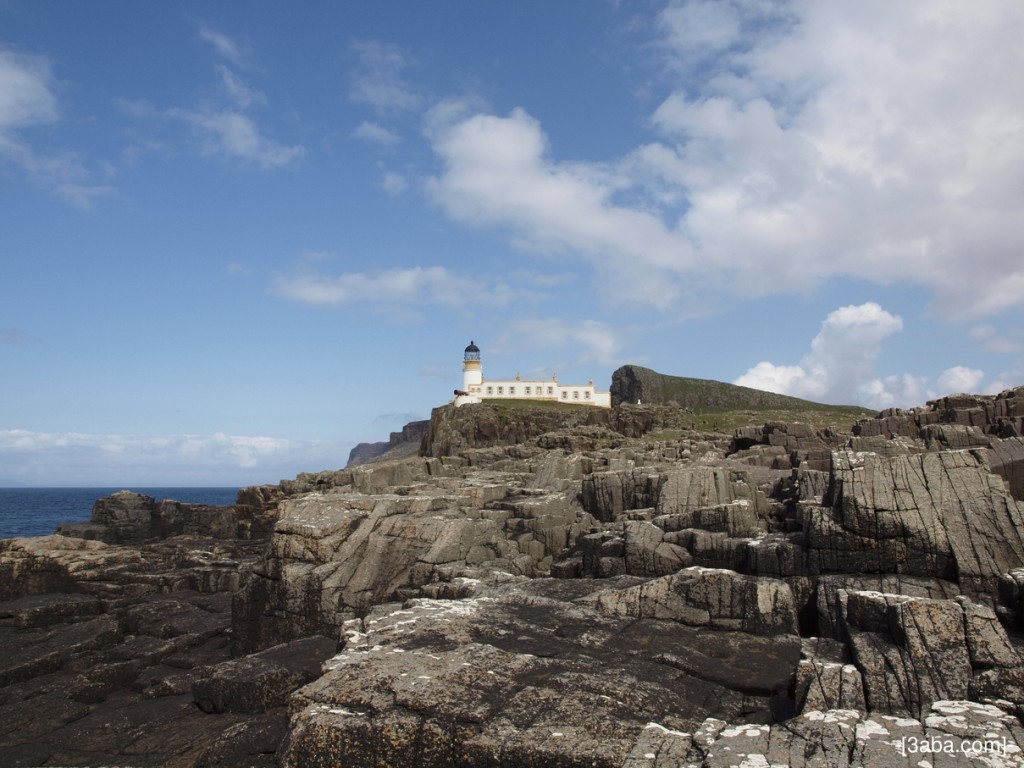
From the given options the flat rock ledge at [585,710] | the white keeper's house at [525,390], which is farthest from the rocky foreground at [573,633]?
the white keeper's house at [525,390]

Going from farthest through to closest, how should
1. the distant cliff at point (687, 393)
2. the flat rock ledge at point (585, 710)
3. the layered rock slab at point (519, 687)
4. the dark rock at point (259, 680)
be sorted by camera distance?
the distant cliff at point (687, 393) → the dark rock at point (259, 680) → the layered rock slab at point (519, 687) → the flat rock ledge at point (585, 710)

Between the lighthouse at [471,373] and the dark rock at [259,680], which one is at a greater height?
the lighthouse at [471,373]

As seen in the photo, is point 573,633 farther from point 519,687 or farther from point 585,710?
point 585,710

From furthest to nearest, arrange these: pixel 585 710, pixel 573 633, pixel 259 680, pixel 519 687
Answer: pixel 259 680, pixel 573 633, pixel 519 687, pixel 585 710

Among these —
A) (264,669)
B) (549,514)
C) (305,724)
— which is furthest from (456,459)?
(305,724)

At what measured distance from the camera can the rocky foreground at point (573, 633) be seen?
9.95 m

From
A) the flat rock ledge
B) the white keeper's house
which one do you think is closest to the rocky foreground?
the flat rock ledge

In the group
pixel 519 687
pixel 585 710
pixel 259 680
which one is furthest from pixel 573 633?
pixel 259 680

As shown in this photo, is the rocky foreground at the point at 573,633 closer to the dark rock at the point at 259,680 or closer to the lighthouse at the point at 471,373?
the dark rock at the point at 259,680

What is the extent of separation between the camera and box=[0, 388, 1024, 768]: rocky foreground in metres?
9.95

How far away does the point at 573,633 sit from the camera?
14359 millimetres

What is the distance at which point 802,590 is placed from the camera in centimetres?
1653

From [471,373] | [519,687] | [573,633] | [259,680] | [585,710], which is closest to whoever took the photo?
[585,710]

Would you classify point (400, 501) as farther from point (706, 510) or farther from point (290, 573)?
point (706, 510)
